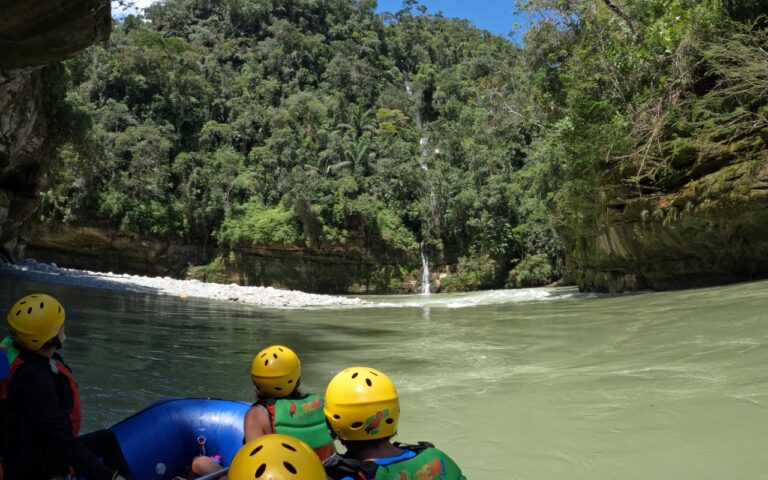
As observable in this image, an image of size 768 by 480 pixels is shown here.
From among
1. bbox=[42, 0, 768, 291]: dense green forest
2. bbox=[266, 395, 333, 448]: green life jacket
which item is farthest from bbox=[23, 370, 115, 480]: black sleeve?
bbox=[42, 0, 768, 291]: dense green forest

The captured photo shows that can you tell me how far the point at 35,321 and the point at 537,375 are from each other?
4504mm

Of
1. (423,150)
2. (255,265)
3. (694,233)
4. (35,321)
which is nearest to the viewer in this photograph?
(35,321)

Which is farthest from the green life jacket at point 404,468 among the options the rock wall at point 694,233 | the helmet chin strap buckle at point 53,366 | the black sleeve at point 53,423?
the rock wall at point 694,233

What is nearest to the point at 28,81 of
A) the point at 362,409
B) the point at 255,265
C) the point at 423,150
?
the point at 362,409

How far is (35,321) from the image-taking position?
2.19 metres

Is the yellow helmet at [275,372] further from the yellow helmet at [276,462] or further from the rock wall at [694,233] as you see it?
the rock wall at [694,233]

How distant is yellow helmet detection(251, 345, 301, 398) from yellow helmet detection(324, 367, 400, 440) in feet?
2.76

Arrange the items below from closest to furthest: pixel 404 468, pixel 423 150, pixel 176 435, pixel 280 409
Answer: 1. pixel 404 468
2. pixel 280 409
3. pixel 176 435
4. pixel 423 150

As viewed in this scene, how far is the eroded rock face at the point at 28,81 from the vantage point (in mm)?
7039

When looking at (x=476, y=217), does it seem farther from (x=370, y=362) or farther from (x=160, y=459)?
(x=160, y=459)

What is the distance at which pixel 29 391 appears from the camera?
2088 mm

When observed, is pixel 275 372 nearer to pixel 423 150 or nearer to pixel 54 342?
pixel 54 342

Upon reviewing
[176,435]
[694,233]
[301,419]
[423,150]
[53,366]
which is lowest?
[176,435]

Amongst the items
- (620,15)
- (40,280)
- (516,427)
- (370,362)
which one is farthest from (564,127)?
(40,280)
